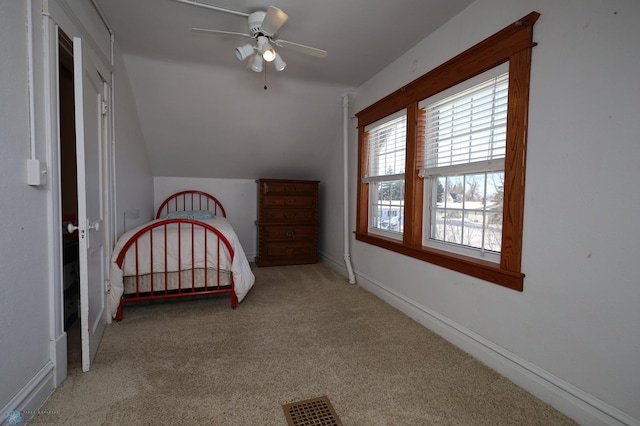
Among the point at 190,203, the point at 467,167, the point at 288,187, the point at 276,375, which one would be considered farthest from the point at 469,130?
the point at 190,203

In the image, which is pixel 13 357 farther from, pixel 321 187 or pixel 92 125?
pixel 321 187

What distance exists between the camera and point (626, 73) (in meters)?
1.22

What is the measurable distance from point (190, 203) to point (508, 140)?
4.02 meters

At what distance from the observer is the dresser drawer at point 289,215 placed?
13.8ft

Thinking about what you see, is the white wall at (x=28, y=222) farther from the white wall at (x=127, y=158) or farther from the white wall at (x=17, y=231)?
the white wall at (x=127, y=158)

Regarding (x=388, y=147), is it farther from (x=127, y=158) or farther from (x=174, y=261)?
(x=127, y=158)

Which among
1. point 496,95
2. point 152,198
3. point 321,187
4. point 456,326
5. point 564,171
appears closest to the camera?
point 564,171

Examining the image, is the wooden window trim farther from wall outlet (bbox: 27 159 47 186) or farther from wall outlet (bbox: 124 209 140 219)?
wall outlet (bbox: 124 209 140 219)

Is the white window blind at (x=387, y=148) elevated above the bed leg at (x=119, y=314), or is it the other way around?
the white window blind at (x=387, y=148)

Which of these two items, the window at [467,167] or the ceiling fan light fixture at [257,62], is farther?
the ceiling fan light fixture at [257,62]

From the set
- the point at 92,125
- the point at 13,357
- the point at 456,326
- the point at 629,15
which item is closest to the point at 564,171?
the point at 629,15

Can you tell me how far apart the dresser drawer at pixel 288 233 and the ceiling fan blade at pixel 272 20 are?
2.62 meters

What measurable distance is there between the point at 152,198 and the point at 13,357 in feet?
10.5

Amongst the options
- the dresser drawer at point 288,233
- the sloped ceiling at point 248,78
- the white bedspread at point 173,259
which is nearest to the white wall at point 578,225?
the sloped ceiling at point 248,78
